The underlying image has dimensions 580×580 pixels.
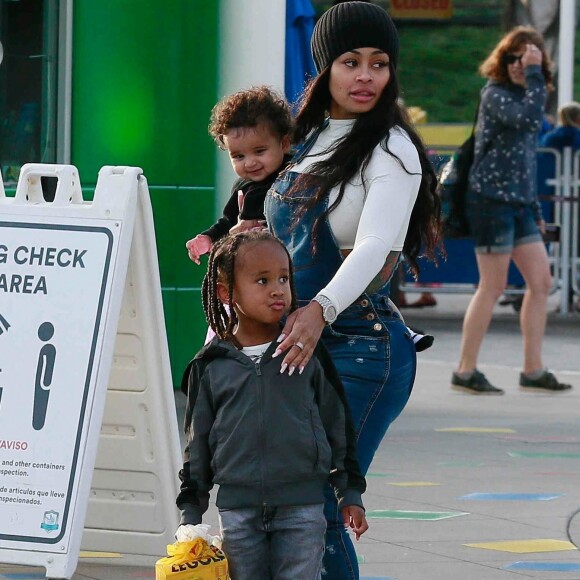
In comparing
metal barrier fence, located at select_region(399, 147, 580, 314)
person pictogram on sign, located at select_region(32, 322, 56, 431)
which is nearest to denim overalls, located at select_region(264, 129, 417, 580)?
person pictogram on sign, located at select_region(32, 322, 56, 431)

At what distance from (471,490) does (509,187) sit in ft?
9.36

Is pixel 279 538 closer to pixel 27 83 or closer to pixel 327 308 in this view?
Answer: pixel 327 308

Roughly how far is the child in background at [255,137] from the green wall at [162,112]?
3.97 metres

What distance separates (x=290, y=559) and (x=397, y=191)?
3.09 ft

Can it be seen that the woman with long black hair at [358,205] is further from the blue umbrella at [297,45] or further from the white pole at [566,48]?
the white pole at [566,48]

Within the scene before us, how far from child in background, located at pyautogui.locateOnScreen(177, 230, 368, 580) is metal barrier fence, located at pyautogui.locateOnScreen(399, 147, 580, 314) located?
10.2 m

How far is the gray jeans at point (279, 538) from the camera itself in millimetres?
3834

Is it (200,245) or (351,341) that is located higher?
(200,245)

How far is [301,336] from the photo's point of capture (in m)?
3.75

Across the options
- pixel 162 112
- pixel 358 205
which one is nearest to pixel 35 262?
pixel 358 205

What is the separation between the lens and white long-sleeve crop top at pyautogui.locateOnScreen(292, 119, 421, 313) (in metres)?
3.87

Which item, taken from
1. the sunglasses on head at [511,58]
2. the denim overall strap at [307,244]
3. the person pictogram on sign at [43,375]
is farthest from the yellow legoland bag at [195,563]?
the sunglasses on head at [511,58]

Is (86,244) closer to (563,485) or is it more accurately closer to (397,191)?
(397,191)

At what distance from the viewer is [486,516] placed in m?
6.11
